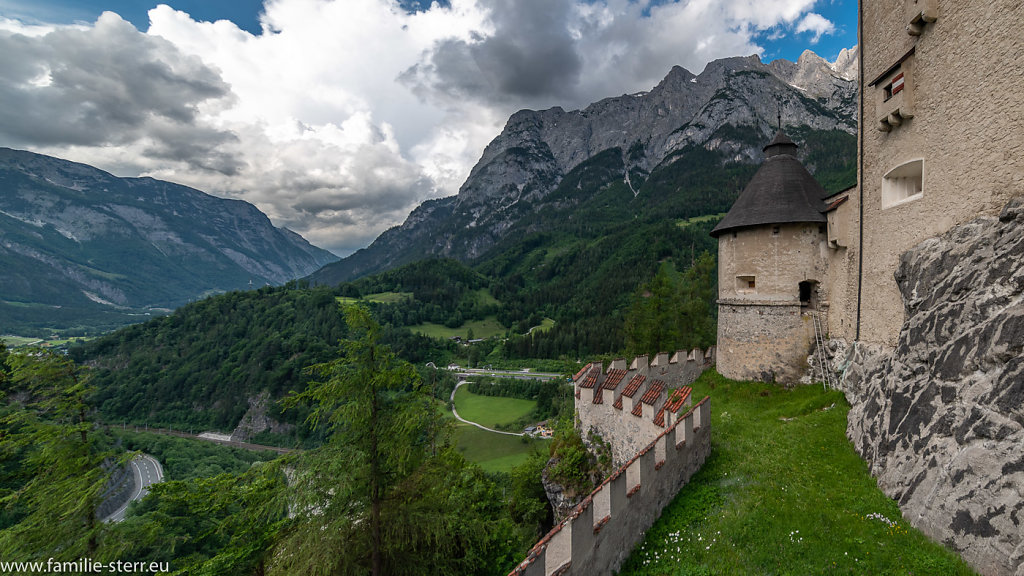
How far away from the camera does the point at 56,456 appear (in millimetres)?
8445

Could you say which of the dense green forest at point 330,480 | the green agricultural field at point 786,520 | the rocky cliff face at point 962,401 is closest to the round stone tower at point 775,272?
the green agricultural field at point 786,520

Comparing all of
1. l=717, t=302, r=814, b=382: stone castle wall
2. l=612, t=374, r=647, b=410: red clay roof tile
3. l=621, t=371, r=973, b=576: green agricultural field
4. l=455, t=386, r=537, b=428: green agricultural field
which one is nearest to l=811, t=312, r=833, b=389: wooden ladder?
l=717, t=302, r=814, b=382: stone castle wall

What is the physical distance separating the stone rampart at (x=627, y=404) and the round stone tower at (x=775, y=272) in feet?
12.4

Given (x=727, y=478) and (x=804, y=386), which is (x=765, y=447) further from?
(x=804, y=386)

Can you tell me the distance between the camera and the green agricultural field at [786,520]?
6.35 meters

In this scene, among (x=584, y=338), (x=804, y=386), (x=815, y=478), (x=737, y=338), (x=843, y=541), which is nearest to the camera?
(x=843, y=541)

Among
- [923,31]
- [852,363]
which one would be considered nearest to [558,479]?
[852,363]

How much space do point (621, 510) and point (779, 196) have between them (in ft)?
49.6

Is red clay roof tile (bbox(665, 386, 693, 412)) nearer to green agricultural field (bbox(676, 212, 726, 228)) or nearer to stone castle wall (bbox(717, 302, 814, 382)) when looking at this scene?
stone castle wall (bbox(717, 302, 814, 382))

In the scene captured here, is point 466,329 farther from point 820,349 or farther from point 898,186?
point 898,186

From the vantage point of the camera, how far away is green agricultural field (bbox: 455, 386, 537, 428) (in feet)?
265

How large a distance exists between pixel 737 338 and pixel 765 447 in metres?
7.48

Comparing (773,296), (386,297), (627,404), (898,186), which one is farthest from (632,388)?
(386,297)

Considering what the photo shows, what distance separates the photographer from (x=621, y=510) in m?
7.39
